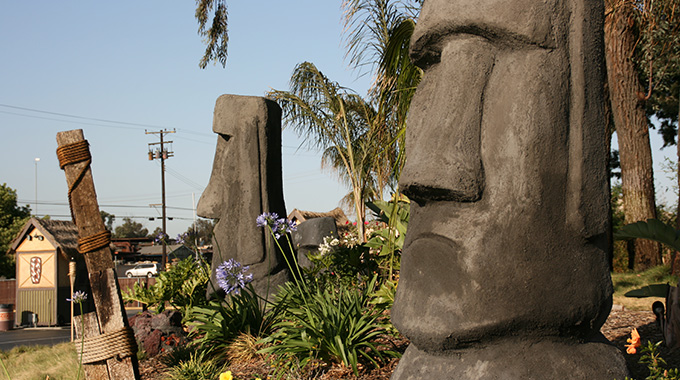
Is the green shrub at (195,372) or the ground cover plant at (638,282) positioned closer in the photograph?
the green shrub at (195,372)

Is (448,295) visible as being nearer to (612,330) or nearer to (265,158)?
(612,330)

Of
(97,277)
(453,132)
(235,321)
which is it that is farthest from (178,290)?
(453,132)

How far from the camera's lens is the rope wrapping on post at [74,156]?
11.0 ft

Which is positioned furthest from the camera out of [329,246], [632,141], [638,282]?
[632,141]

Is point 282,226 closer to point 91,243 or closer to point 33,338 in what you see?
point 91,243

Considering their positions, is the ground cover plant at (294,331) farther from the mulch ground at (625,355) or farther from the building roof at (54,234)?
the building roof at (54,234)

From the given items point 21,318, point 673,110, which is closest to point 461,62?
point 673,110

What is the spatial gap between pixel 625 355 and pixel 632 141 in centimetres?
792

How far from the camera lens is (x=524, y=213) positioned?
2.36m

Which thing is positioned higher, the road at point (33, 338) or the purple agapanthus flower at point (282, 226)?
the purple agapanthus flower at point (282, 226)

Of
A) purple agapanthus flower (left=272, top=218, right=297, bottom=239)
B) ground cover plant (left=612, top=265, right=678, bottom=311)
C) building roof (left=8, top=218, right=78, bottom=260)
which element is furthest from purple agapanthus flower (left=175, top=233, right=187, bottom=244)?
building roof (left=8, top=218, right=78, bottom=260)

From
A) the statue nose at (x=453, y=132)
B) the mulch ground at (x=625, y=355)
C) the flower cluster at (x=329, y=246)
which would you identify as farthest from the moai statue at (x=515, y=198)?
the flower cluster at (x=329, y=246)

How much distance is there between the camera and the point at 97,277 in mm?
3309

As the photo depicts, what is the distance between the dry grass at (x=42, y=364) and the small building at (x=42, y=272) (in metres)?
13.8
